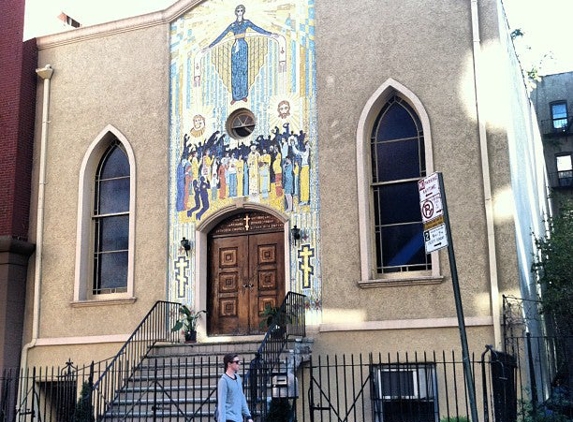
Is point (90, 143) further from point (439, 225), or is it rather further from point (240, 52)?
point (439, 225)

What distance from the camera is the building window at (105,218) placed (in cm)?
1669

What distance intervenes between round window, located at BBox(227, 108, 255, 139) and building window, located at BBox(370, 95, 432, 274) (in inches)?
106

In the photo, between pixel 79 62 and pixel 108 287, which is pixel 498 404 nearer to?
pixel 108 287

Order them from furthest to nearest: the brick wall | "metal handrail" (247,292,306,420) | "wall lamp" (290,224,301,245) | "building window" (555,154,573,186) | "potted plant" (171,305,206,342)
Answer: "building window" (555,154,573,186) → the brick wall → "potted plant" (171,305,206,342) → "wall lamp" (290,224,301,245) → "metal handrail" (247,292,306,420)

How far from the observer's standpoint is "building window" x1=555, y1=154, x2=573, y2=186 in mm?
35969

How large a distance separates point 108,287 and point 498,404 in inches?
379

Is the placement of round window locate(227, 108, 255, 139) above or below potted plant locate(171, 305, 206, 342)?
above

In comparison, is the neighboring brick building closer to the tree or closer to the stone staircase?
the stone staircase

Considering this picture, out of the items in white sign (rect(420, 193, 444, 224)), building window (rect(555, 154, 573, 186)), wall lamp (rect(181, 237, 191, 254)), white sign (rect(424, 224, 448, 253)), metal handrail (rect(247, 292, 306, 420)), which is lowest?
metal handrail (rect(247, 292, 306, 420))

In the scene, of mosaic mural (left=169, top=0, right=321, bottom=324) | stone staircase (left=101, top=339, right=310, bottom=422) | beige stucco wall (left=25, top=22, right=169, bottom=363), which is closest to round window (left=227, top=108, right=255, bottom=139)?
mosaic mural (left=169, top=0, right=321, bottom=324)

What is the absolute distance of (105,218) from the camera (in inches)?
677

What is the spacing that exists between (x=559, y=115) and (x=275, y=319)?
28254mm

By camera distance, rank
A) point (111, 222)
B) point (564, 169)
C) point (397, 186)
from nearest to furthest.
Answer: point (397, 186)
point (111, 222)
point (564, 169)

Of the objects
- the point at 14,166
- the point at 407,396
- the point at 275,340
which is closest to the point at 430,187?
the point at 275,340
